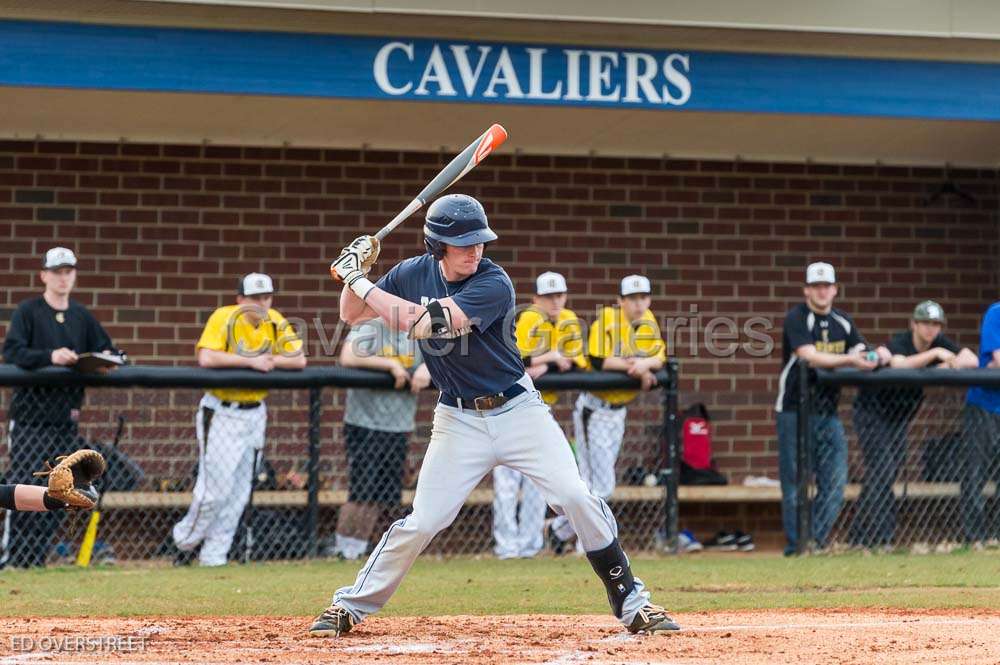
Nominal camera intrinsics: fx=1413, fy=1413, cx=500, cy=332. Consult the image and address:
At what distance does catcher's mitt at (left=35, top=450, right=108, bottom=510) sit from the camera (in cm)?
537

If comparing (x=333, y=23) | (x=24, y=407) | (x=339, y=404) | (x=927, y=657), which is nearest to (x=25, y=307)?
(x=24, y=407)

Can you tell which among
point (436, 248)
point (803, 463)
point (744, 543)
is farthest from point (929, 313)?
point (436, 248)

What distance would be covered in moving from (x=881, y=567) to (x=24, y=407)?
5.04 meters

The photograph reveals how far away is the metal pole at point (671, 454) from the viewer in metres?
8.98

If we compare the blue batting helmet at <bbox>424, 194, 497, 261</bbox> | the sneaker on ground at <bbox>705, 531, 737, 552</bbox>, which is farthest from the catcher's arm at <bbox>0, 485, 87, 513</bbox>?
the sneaker on ground at <bbox>705, 531, 737, 552</bbox>

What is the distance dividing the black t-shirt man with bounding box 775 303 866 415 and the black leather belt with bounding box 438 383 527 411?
4.16 m

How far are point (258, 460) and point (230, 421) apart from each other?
34cm

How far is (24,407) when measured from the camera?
26.8 feet

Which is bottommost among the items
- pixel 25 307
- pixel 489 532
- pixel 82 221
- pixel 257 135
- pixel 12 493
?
pixel 489 532

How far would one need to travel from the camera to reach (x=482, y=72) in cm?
921

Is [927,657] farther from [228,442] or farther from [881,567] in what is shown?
[228,442]

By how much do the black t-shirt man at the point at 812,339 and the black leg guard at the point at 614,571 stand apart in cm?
405

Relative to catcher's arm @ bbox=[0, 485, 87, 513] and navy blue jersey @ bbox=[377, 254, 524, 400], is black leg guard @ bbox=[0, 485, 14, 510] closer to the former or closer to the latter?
catcher's arm @ bbox=[0, 485, 87, 513]

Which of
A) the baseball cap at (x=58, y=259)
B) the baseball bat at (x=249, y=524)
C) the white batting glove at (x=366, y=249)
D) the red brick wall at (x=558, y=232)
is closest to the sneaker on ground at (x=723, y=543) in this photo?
the red brick wall at (x=558, y=232)
